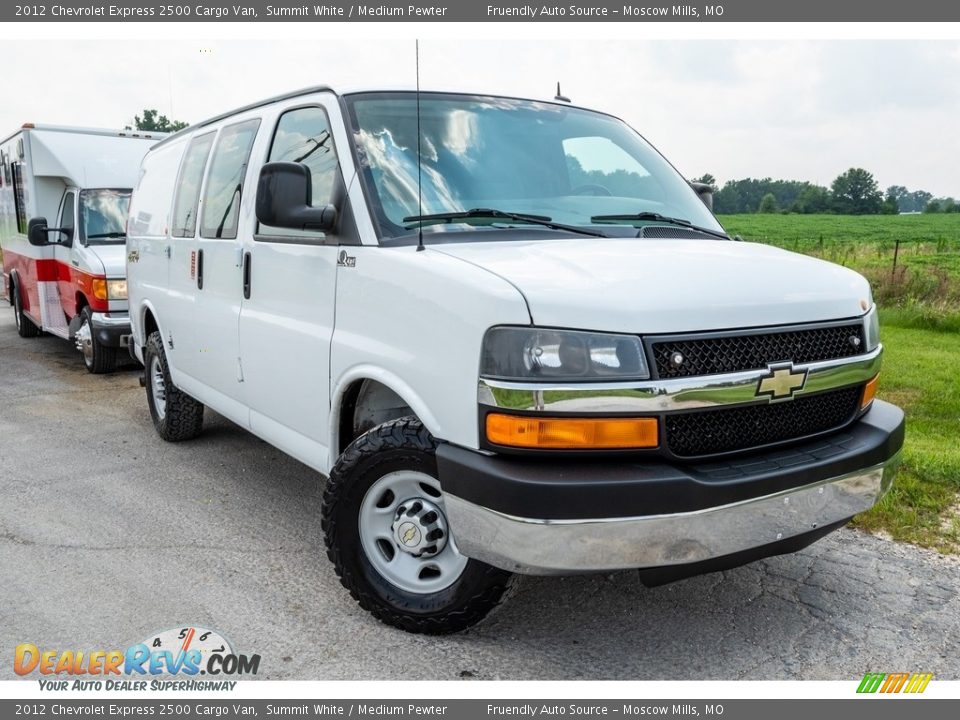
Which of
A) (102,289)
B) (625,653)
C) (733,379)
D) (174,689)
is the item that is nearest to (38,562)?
(174,689)

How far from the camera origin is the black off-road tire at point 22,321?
1209 centimetres

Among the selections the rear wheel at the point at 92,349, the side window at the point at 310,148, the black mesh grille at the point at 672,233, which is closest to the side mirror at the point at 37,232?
the rear wheel at the point at 92,349

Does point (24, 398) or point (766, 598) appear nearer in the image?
point (766, 598)

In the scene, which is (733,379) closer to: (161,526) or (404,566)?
(404,566)

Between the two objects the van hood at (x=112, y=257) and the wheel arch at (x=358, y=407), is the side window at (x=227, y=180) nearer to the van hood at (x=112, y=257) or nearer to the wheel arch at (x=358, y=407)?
the wheel arch at (x=358, y=407)

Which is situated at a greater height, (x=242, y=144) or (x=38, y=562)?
(x=242, y=144)

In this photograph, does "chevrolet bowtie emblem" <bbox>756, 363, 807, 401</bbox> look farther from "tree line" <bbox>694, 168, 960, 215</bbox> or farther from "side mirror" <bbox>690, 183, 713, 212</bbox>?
"tree line" <bbox>694, 168, 960, 215</bbox>

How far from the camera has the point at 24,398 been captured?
8.14 metres

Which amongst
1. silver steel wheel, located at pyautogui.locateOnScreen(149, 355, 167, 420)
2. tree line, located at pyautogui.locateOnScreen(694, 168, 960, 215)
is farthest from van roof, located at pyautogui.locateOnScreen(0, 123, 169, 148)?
tree line, located at pyautogui.locateOnScreen(694, 168, 960, 215)

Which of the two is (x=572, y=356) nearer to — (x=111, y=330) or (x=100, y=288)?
(x=111, y=330)

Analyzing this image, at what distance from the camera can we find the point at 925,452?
17.9ft

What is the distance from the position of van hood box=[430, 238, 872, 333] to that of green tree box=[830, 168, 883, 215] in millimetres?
66440

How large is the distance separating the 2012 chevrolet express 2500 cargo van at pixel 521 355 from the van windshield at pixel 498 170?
0.04ft

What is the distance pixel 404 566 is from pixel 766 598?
1.62m
